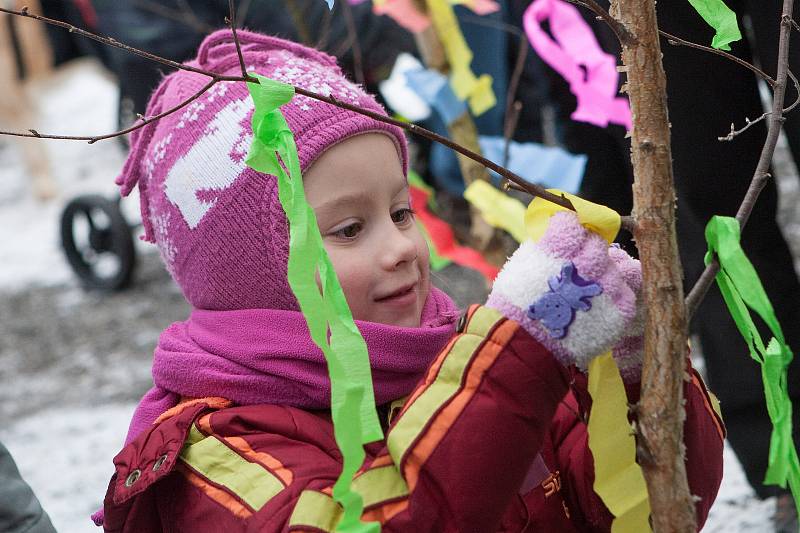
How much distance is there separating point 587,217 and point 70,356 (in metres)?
4.09

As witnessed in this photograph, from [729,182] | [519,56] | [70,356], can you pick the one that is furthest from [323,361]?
[70,356]

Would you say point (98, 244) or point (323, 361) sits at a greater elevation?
point (323, 361)

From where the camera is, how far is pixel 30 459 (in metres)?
3.64

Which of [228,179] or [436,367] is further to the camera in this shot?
[228,179]

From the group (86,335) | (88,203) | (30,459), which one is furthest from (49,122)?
(30,459)

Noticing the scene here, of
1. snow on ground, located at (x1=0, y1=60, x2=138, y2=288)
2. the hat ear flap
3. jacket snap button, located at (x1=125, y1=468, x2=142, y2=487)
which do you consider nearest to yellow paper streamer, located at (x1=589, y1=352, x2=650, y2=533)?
jacket snap button, located at (x1=125, y1=468, x2=142, y2=487)

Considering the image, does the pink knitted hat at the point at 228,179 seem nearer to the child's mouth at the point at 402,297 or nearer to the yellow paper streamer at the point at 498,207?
the child's mouth at the point at 402,297

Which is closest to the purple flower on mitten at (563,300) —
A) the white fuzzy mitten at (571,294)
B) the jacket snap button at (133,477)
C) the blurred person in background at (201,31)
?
the white fuzzy mitten at (571,294)

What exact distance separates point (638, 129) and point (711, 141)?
1221 mm

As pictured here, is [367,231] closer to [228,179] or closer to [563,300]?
[228,179]

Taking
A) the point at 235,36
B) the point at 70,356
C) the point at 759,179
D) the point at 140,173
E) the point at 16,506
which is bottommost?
the point at 70,356

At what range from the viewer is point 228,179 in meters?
1.63

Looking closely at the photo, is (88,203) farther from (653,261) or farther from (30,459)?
(653,261)

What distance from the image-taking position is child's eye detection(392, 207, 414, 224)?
1.64 metres
